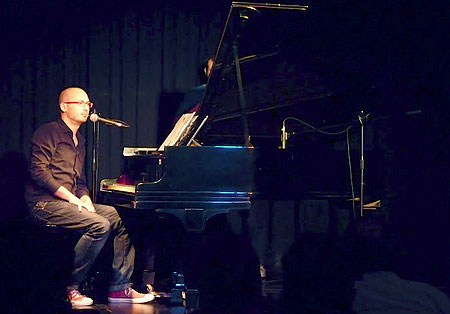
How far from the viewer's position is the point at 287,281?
4.63 metres

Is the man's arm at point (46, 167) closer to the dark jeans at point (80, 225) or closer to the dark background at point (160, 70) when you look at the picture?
the dark jeans at point (80, 225)

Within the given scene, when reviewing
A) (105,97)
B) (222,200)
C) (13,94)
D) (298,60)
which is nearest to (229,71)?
(298,60)

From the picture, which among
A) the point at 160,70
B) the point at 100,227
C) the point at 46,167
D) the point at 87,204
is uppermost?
the point at 160,70

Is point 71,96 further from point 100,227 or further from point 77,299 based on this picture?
point 77,299

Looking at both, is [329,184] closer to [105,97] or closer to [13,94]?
[105,97]

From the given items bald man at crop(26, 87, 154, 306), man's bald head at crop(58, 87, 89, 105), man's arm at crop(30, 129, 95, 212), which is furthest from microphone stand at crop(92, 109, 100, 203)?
man's arm at crop(30, 129, 95, 212)

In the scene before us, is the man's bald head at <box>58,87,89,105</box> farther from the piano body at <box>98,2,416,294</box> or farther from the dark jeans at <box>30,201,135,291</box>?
the dark jeans at <box>30,201,135,291</box>

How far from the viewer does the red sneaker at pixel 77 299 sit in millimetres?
4109

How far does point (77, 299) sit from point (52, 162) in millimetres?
986

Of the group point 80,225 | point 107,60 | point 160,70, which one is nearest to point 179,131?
point 80,225

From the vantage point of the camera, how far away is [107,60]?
5.28 m

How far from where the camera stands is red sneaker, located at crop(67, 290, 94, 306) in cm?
411

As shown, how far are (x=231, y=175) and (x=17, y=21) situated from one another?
2.63 meters

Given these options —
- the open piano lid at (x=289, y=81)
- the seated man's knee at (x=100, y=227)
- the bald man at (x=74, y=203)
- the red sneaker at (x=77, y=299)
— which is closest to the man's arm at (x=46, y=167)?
the bald man at (x=74, y=203)
